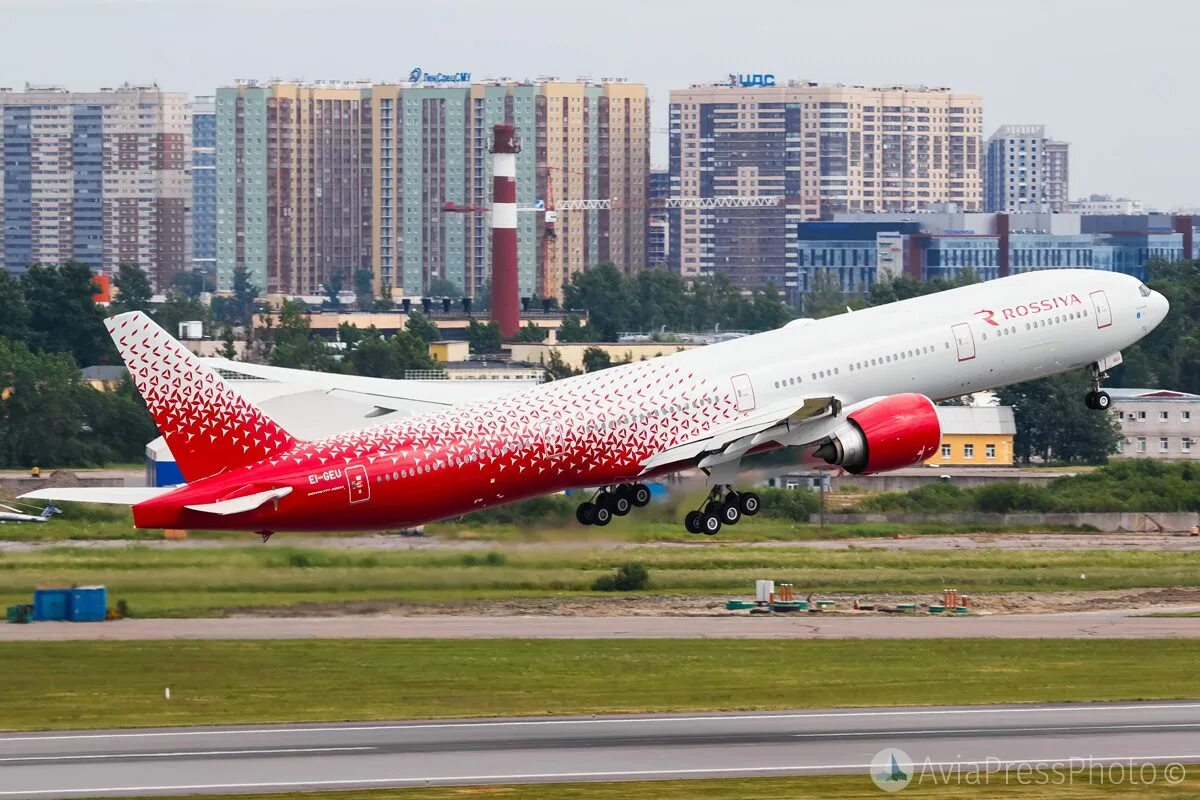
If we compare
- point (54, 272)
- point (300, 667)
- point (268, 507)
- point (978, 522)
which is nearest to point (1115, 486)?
point (978, 522)

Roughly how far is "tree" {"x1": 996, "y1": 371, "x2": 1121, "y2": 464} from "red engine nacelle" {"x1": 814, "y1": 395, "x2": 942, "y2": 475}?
88.8 m

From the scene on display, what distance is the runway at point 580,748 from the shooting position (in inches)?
2315

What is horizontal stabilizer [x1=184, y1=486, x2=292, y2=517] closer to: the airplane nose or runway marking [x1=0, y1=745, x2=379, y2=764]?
runway marking [x1=0, y1=745, x2=379, y2=764]

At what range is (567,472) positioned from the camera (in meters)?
63.7

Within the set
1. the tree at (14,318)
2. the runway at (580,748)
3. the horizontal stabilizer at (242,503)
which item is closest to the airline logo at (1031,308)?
the runway at (580,748)

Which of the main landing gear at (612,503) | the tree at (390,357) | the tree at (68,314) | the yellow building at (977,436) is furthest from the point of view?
the tree at (68,314)

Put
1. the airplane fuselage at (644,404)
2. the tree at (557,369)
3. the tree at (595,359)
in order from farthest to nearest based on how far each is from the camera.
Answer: the tree at (595,359)
the tree at (557,369)
the airplane fuselage at (644,404)

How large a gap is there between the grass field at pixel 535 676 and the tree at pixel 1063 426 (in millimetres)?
68750

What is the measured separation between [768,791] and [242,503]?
15.1m

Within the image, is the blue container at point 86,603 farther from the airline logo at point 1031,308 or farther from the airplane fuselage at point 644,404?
the airline logo at point 1031,308

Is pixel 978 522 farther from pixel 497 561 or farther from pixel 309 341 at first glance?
pixel 309 341

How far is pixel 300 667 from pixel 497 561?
7.55m

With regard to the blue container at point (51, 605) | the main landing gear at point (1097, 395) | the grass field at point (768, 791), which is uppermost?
the main landing gear at point (1097, 395)

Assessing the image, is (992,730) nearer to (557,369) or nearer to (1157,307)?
(1157,307)
